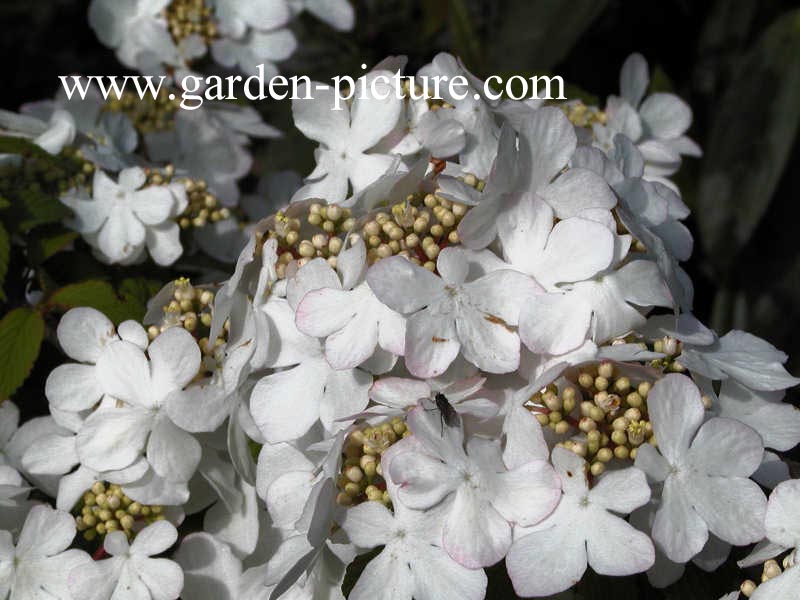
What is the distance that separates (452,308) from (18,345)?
463 millimetres

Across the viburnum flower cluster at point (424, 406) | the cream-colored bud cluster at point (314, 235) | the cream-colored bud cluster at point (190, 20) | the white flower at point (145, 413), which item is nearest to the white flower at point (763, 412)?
the viburnum flower cluster at point (424, 406)

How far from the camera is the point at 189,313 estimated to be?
917mm

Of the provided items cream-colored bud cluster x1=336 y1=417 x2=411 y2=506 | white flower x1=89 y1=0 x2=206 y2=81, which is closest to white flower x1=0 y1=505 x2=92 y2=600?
cream-colored bud cluster x1=336 y1=417 x2=411 y2=506

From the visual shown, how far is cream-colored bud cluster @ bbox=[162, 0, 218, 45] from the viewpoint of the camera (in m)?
1.40

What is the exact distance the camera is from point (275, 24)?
1.42 m

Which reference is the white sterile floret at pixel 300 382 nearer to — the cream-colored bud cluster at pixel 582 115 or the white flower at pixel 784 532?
the white flower at pixel 784 532

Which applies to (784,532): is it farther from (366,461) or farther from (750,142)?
(750,142)

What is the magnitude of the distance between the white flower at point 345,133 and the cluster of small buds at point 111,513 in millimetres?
317

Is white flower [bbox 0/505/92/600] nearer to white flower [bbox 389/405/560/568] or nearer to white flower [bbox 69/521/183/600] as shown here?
white flower [bbox 69/521/183/600]

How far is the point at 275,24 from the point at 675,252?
0.72 metres

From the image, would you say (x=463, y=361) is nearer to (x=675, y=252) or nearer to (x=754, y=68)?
(x=675, y=252)

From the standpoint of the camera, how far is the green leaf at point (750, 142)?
5.71 feet

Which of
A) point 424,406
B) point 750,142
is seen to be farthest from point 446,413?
point 750,142

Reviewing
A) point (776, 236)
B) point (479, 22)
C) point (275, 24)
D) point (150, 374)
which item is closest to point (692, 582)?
point (150, 374)
